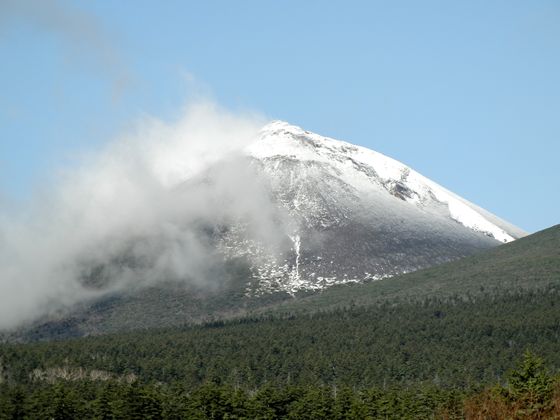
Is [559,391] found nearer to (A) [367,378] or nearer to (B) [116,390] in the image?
(B) [116,390]

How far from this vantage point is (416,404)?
122 meters

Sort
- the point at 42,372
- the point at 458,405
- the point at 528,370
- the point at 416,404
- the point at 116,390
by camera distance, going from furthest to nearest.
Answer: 1. the point at 42,372
2. the point at 116,390
3. the point at 416,404
4. the point at 458,405
5. the point at 528,370

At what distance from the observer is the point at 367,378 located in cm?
19388

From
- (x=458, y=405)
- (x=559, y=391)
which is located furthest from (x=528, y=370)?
(x=458, y=405)

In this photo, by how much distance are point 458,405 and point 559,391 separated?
4833 centimetres

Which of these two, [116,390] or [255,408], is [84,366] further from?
[255,408]

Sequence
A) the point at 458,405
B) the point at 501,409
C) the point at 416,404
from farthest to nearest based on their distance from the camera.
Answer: the point at 416,404 → the point at 458,405 → the point at 501,409

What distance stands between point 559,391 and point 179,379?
456 ft

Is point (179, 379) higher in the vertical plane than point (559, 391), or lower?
higher

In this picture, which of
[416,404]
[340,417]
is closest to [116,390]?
[340,417]

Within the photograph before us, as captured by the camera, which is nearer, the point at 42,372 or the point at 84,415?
the point at 84,415

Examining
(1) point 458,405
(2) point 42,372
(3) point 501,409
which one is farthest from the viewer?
(2) point 42,372

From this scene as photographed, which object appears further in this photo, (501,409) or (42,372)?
(42,372)

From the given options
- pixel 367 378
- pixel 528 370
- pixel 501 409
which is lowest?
pixel 501 409
